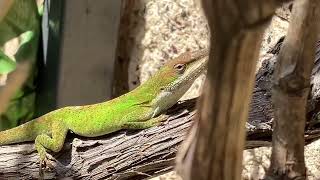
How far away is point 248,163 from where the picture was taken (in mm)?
2199

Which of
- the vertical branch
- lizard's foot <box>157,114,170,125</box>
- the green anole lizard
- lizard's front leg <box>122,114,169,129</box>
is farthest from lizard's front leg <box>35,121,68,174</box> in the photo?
the vertical branch

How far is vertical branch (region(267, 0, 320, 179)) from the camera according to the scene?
0.58 m

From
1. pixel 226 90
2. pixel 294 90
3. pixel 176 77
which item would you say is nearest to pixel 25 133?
pixel 176 77

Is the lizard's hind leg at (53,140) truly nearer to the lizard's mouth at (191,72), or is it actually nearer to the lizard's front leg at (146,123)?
the lizard's front leg at (146,123)

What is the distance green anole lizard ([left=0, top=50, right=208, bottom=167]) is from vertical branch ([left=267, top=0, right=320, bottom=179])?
1.02 meters

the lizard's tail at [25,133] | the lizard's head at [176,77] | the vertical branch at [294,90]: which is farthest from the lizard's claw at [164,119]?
the vertical branch at [294,90]

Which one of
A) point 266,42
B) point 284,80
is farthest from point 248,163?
point 284,80

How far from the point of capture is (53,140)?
1.77m

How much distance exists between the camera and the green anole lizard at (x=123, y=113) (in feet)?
5.78

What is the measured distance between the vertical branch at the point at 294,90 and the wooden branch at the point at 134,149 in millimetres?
623

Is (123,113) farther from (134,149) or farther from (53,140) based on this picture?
(134,149)

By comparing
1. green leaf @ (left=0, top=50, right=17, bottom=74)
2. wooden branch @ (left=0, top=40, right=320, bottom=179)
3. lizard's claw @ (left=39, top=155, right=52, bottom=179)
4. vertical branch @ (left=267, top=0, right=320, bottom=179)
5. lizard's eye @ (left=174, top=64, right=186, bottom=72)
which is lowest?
lizard's claw @ (left=39, top=155, right=52, bottom=179)

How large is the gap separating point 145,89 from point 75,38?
0.98 metres

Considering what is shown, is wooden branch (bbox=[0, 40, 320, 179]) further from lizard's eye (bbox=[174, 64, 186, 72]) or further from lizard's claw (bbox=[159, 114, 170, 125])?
lizard's eye (bbox=[174, 64, 186, 72])
